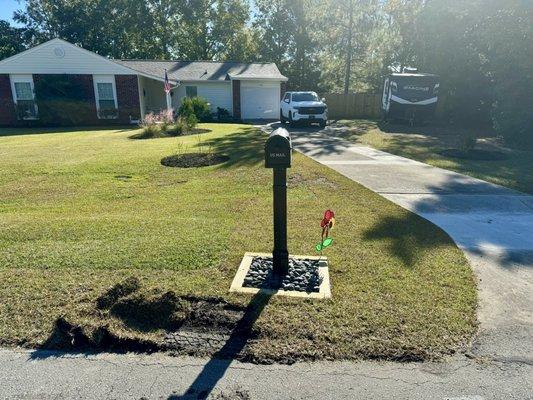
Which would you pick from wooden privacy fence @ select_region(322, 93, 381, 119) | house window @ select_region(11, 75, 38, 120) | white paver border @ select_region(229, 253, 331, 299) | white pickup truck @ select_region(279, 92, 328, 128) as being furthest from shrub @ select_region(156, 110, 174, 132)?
wooden privacy fence @ select_region(322, 93, 381, 119)

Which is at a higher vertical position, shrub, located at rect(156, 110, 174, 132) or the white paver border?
shrub, located at rect(156, 110, 174, 132)

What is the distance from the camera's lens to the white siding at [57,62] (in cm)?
2138

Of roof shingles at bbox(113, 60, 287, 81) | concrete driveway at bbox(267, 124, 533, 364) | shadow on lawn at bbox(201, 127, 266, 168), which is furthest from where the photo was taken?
roof shingles at bbox(113, 60, 287, 81)

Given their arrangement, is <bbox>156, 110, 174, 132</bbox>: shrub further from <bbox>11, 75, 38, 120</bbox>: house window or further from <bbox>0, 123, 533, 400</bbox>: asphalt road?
<bbox>0, 123, 533, 400</bbox>: asphalt road

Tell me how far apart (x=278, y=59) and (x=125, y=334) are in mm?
38862

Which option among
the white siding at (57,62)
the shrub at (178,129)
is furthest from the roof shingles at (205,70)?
the shrub at (178,129)

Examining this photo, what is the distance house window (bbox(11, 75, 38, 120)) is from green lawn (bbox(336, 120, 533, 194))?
17.7 m

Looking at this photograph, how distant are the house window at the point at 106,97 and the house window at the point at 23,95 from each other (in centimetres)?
351

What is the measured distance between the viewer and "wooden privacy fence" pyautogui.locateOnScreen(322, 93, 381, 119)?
28516mm

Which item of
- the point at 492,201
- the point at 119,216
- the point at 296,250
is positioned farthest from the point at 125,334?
the point at 492,201

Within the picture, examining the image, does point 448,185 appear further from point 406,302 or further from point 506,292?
point 406,302

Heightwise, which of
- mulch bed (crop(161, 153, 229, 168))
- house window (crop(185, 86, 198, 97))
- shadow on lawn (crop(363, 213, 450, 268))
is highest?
house window (crop(185, 86, 198, 97))

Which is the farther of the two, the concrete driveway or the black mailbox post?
the black mailbox post

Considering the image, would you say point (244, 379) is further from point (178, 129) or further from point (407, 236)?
point (178, 129)
